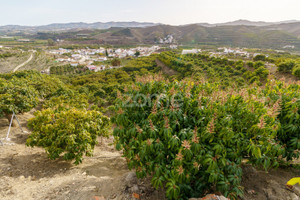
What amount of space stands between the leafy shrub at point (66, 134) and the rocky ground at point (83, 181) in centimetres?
68

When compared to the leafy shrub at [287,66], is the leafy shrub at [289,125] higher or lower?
lower

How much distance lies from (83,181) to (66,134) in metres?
1.91

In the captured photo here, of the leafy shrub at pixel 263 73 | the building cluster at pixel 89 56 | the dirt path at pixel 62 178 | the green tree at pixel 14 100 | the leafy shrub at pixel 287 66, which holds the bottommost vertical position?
the dirt path at pixel 62 178

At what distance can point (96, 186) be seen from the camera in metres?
4.92

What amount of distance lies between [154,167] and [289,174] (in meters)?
4.62

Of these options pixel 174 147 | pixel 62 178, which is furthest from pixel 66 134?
pixel 174 147

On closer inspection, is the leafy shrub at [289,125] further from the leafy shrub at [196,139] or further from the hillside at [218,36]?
the hillside at [218,36]

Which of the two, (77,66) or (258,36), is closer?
(77,66)

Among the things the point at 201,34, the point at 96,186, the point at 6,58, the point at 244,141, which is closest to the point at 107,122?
the point at 96,186

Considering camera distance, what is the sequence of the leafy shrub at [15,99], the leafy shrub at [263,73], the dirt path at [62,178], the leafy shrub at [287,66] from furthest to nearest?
the leafy shrub at [263,73]
the leafy shrub at [287,66]
the leafy shrub at [15,99]
the dirt path at [62,178]

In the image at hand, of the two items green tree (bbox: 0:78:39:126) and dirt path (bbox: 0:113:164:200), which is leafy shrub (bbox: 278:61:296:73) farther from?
green tree (bbox: 0:78:39:126)

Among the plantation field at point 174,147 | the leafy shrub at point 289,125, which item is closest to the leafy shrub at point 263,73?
the plantation field at point 174,147

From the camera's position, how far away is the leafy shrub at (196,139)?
128 inches

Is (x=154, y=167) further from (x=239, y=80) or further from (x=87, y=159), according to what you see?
(x=239, y=80)
